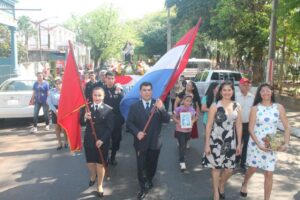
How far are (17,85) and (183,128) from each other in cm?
749

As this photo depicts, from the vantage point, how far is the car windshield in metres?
13.2

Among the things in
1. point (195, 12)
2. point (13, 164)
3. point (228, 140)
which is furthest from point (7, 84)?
point (195, 12)

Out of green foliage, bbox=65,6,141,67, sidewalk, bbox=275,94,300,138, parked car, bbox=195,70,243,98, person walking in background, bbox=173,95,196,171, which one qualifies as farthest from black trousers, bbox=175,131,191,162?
green foliage, bbox=65,6,141,67

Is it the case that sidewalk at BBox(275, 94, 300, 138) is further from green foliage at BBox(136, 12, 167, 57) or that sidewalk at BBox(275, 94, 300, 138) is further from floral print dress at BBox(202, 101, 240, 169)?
green foliage at BBox(136, 12, 167, 57)

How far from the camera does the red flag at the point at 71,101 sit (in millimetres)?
6422

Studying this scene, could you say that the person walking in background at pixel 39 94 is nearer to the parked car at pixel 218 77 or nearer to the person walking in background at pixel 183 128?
the person walking in background at pixel 183 128

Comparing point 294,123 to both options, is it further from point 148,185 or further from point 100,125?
point 100,125

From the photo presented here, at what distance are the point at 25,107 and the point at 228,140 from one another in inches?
333

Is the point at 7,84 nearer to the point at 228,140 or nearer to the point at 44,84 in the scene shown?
the point at 44,84

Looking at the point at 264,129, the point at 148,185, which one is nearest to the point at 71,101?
the point at 148,185

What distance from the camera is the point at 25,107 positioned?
12.6 meters

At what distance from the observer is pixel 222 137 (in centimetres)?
564

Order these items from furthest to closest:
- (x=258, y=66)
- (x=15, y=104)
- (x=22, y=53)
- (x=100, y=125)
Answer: (x=22, y=53), (x=258, y=66), (x=15, y=104), (x=100, y=125)

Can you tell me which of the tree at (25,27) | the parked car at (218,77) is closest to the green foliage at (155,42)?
the tree at (25,27)
